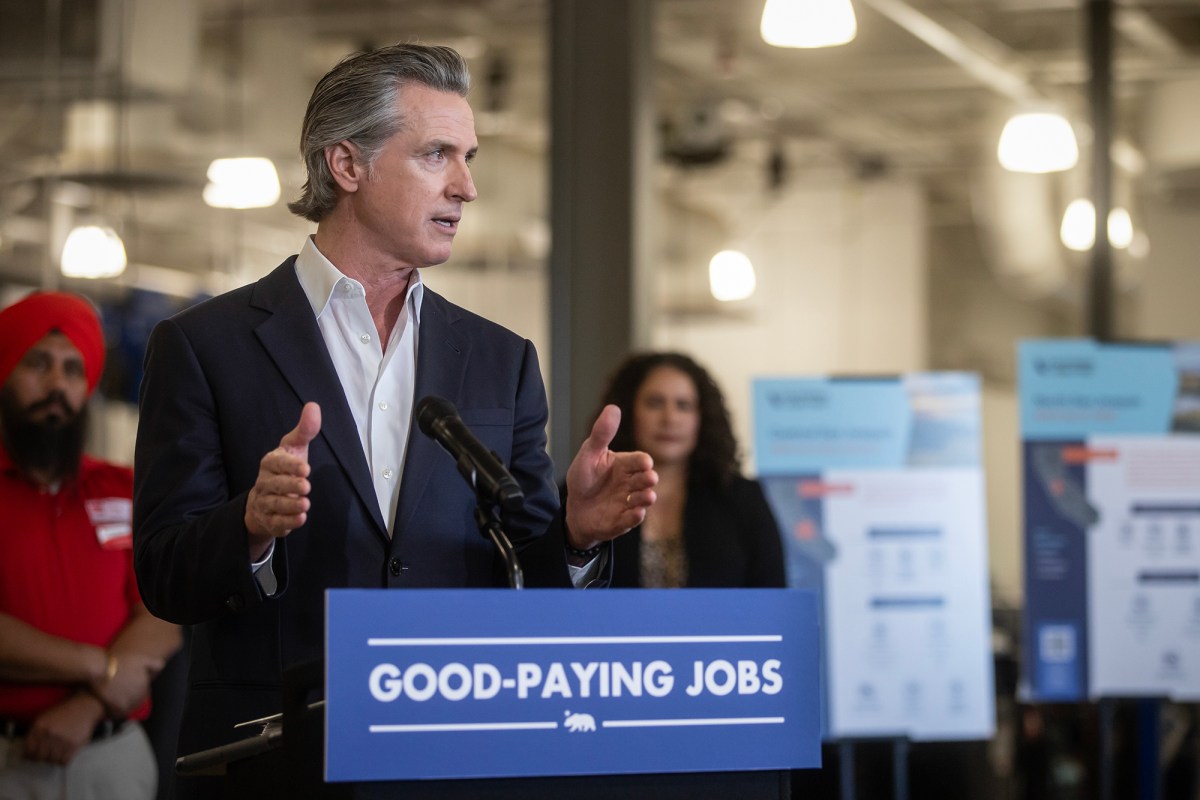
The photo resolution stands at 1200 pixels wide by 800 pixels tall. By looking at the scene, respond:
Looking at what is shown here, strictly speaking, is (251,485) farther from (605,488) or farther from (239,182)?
(239,182)

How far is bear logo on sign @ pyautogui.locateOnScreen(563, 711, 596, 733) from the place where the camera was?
1.33m

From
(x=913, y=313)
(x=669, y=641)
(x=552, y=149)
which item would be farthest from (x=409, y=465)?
(x=913, y=313)

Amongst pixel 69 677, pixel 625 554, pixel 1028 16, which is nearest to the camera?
pixel 69 677

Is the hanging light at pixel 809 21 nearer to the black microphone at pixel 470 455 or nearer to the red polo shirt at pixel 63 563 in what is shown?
the red polo shirt at pixel 63 563

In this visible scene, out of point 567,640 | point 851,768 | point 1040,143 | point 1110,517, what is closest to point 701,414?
point 851,768

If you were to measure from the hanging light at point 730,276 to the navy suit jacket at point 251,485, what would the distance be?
6170 mm

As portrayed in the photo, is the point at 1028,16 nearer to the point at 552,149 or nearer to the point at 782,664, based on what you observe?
the point at 552,149

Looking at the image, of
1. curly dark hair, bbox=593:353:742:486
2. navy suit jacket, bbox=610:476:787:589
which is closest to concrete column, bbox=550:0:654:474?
curly dark hair, bbox=593:353:742:486

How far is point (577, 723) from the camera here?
133 centimetres

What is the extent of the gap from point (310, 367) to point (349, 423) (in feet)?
0.29

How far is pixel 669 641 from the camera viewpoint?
53.7 inches

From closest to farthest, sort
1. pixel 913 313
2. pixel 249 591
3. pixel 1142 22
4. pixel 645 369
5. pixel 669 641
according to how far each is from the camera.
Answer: pixel 669 641 → pixel 249 591 → pixel 645 369 → pixel 1142 22 → pixel 913 313

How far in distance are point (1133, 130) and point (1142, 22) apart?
0.46m

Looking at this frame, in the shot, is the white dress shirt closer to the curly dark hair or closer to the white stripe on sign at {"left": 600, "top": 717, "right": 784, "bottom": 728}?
the white stripe on sign at {"left": 600, "top": 717, "right": 784, "bottom": 728}
